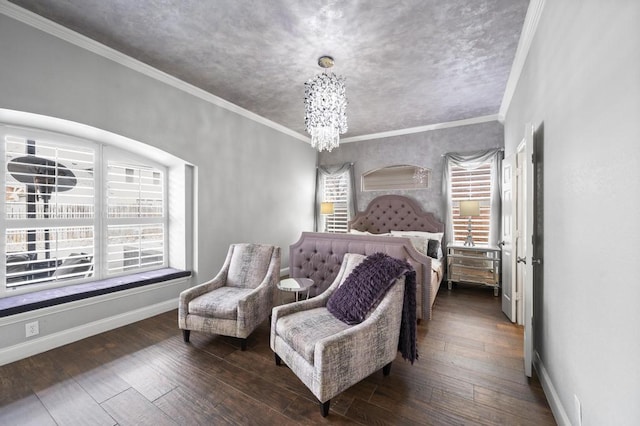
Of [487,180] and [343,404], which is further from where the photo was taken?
[487,180]

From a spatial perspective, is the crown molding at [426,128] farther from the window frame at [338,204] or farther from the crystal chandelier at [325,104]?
the crystal chandelier at [325,104]

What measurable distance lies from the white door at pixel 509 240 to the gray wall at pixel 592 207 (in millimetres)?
1050

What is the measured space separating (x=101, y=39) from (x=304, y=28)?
6.63 feet

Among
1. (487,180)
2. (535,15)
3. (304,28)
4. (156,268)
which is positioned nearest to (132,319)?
(156,268)

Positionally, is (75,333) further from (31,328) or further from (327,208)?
(327,208)

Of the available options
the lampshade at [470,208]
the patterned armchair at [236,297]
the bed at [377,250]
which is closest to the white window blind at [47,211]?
the patterned armchair at [236,297]

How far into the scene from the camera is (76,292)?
2604mm

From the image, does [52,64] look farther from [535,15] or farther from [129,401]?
[535,15]

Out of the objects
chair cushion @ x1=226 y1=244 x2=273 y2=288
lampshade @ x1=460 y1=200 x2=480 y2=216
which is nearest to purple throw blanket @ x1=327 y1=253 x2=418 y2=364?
chair cushion @ x1=226 y1=244 x2=273 y2=288

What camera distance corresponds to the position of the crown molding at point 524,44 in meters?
2.05

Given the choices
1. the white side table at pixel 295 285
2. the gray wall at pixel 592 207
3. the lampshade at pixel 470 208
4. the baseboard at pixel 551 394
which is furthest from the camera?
the lampshade at pixel 470 208

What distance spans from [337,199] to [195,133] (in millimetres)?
3287

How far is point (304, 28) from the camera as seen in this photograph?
2375 millimetres

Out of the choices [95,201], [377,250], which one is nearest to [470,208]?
[377,250]
